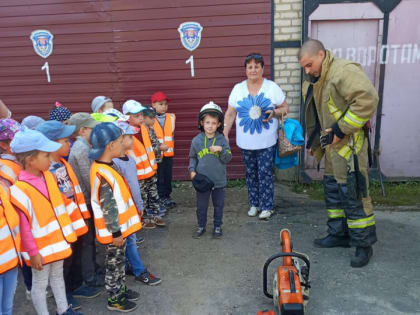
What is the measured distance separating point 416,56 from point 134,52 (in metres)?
4.41

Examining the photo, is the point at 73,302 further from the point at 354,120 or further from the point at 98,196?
the point at 354,120

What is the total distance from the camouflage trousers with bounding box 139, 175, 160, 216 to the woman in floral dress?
1128mm

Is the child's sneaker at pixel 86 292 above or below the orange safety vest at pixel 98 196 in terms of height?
below

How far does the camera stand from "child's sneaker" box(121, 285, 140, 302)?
11.4 ft

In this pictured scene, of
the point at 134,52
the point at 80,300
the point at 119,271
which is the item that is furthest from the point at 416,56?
the point at 80,300

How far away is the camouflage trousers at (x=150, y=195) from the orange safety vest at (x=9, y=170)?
5.22 feet

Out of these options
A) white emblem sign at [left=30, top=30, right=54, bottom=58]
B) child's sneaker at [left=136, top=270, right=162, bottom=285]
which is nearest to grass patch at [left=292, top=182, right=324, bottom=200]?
child's sneaker at [left=136, top=270, right=162, bottom=285]

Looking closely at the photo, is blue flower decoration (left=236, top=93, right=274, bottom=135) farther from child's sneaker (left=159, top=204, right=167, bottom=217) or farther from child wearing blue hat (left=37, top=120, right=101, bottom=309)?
child wearing blue hat (left=37, top=120, right=101, bottom=309)

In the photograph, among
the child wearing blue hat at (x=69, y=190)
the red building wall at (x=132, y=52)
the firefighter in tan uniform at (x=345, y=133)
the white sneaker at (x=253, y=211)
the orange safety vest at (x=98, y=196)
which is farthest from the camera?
the red building wall at (x=132, y=52)

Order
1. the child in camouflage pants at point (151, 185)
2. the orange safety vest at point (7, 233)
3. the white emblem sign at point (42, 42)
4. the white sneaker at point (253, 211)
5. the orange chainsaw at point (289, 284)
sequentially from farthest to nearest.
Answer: the white emblem sign at point (42, 42)
the white sneaker at point (253, 211)
the child in camouflage pants at point (151, 185)
the orange chainsaw at point (289, 284)
the orange safety vest at point (7, 233)

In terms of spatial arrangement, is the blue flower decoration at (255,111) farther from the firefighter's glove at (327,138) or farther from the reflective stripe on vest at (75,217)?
Answer: the reflective stripe on vest at (75,217)

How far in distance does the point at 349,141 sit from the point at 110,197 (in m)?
2.32

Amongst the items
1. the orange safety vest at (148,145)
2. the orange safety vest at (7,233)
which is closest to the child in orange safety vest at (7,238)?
the orange safety vest at (7,233)

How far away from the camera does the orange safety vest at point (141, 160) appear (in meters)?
4.41
